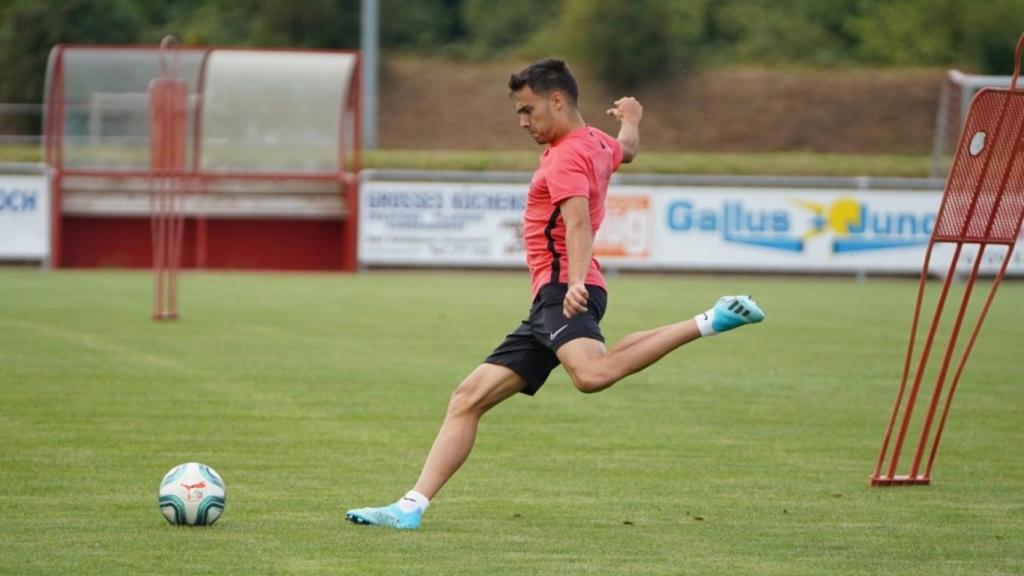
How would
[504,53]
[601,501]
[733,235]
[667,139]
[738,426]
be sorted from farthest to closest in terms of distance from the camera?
[504,53] < [667,139] < [733,235] < [738,426] < [601,501]

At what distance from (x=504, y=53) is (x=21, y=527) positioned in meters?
50.4

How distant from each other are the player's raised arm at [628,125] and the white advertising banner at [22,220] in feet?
74.6

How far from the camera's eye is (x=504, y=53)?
57.1 metres

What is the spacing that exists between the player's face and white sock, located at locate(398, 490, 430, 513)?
1679 mm

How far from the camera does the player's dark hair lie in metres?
7.58

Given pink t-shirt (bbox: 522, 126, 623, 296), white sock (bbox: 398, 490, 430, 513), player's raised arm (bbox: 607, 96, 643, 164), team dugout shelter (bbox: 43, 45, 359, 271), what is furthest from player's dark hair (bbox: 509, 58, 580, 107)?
team dugout shelter (bbox: 43, 45, 359, 271)

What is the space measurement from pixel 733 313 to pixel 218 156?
80.6 feet

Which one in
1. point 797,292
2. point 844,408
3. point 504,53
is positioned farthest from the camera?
point 504,53

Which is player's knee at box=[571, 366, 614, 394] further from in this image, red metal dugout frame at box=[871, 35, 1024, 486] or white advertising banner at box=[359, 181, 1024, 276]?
white advertising banner at box=[359, 181, 1024, 276]

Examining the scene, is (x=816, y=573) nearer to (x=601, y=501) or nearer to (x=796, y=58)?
(x=601, y=501)

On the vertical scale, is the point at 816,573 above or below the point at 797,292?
above

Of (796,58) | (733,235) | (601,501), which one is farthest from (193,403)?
(796,58)

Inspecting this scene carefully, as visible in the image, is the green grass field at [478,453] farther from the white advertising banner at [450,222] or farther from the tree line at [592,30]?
the tree line at [592,30]

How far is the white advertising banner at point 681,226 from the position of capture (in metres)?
29.6
